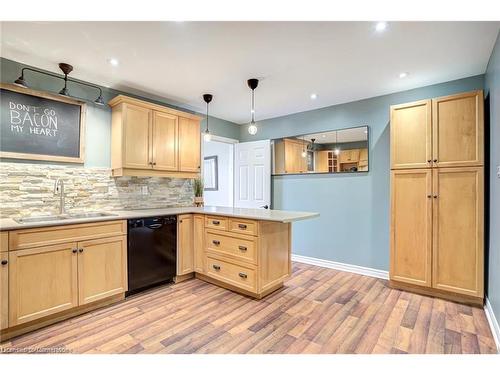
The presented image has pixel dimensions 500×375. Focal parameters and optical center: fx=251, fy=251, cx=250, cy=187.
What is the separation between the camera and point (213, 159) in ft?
18.5

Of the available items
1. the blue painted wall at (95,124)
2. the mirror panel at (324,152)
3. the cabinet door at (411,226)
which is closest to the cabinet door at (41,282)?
the blue painted wall at (95,124)

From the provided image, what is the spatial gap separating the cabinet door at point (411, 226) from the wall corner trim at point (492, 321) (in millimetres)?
458

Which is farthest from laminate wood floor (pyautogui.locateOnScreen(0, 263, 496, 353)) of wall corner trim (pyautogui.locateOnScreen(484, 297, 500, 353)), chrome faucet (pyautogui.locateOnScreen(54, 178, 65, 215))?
chrome faucet (pyautogui.locateOnScreen(54, 178, 65, 215))

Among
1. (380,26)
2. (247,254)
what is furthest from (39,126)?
(380,26)

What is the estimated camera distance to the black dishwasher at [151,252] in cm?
264

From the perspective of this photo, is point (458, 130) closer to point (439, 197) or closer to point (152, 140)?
point (439, 197)

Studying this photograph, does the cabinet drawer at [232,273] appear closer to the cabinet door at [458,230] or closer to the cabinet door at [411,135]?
the cabinet door at [458,230]

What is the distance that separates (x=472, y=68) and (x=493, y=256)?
184 cm

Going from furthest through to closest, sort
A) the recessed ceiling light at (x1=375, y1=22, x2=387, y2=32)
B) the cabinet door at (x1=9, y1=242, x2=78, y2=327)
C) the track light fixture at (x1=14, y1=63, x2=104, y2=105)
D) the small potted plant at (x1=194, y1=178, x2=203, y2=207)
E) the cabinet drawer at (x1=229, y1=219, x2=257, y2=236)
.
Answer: the small potted plant at (x1=194, y1=178, x2=203, y2=207) < the cabinet drawer at (x1=229, y1=219, x2=257, y2=236) < the track light fixture at (x1=14, y1=63, x2=104, y2=105) < the cabinet door at (x1=9, y1=242, x2=78, y2=327) < the recessed ceiling light at (x1=375, y1=22, x2=387, y2=32)

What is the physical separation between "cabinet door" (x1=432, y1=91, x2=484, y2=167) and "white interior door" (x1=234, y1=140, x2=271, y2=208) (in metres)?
2.30

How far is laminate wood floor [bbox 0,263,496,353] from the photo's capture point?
1839mm

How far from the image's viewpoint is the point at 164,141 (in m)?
3.22

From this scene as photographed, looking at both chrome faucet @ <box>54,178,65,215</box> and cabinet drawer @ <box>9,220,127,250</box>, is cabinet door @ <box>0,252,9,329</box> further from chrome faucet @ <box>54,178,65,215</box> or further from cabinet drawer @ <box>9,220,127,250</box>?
chrome faucet @ <box>54,178,65,215</box>
